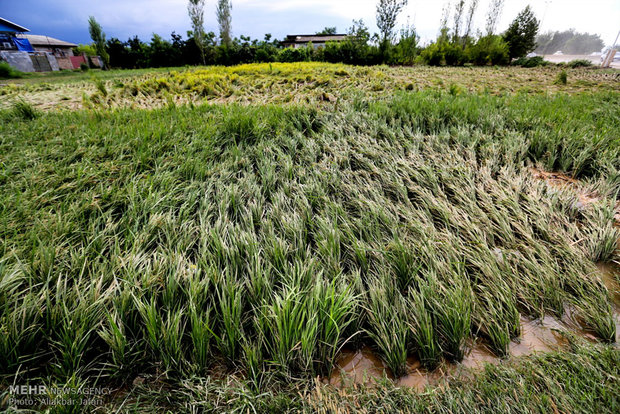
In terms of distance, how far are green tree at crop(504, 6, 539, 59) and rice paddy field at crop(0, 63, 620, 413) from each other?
2117 cm

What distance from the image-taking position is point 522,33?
1716 cm

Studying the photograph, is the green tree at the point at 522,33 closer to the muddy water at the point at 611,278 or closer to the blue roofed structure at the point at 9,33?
the muddy water at the point at 611,278

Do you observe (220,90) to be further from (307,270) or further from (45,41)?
(45,41)

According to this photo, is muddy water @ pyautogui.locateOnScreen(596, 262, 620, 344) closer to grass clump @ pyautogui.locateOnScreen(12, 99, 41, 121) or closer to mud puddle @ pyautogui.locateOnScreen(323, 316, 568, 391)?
mud puddle @ pyautogui.locateOnScreen(323, 316, 568, 391)

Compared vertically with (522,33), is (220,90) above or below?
below

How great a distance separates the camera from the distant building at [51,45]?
23.0 metres

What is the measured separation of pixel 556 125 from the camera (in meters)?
2.62

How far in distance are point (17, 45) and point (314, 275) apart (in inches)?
1173

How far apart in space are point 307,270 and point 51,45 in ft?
118

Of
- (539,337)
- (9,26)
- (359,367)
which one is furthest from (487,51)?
(9,26)

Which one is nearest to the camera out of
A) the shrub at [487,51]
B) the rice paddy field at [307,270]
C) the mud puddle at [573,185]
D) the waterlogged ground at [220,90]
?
the rice paddy field at [307,270]

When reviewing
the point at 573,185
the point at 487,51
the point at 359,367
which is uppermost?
the point at 487,51

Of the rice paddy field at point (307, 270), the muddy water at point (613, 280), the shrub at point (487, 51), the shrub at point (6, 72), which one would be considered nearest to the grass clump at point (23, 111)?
the rice paddy field at point (307, 270)

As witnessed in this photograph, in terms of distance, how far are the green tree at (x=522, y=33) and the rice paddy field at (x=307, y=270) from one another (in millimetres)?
21173
